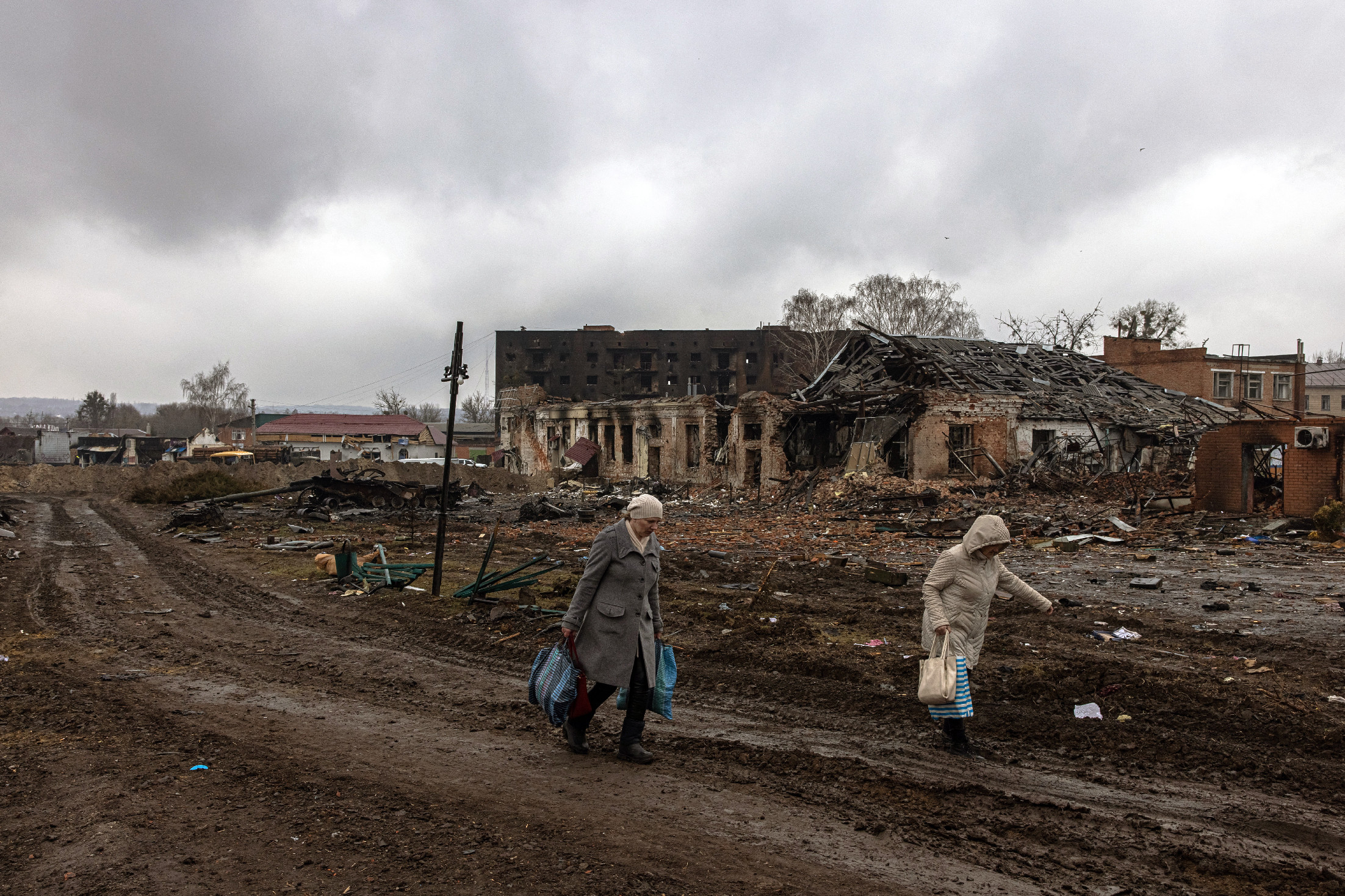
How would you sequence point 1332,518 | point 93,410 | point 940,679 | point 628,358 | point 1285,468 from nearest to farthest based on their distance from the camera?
point 940,679
point 1332,518
point 1285,468
point 628,358
point 93,410

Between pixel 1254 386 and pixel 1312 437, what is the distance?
111 ft

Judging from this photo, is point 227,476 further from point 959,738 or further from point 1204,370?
point 1204,370

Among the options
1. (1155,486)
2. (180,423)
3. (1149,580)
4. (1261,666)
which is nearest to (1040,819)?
(1261,666)

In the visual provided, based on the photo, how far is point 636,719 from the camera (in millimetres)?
5250

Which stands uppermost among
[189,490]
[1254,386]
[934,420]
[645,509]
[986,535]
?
[1254,386]

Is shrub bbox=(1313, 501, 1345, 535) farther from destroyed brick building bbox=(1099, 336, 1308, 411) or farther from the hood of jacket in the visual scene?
destroyed brick building bbox=(1099, 336, 1308, 411)

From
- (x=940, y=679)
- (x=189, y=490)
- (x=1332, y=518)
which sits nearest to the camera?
(x=940, y=679)

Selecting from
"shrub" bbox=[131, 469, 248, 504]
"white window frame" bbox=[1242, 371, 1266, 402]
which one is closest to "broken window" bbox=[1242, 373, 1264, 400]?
"white window frame" bbox=[1242, 371, 1266, 402]

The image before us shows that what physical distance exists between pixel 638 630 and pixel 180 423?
125237mm

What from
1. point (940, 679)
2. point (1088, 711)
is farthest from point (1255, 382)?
point (940, 679)

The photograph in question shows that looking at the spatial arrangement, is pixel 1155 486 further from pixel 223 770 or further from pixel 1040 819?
pixel 223 770

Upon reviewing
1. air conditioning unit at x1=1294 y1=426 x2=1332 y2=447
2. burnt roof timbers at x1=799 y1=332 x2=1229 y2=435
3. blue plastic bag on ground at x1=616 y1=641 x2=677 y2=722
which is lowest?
blue plastic bag on ground at x1=616 y1=641 x2=677 y2=722

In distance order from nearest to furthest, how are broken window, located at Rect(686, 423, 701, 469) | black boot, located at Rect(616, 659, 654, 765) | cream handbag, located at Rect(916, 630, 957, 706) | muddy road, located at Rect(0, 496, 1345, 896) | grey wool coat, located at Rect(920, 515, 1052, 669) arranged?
muddy road, located at Rect(0, 496, 1345, 896), cream handbag, located at Rect(916, 630, 957, 706), black boot, located at Rect(616, 659, 654, 765), grey wool coat, located at Rect(920, 515, 1052, 669), broken window, located at Rect(686, 423, 701, 469)

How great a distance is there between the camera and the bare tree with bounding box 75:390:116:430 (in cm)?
11325
